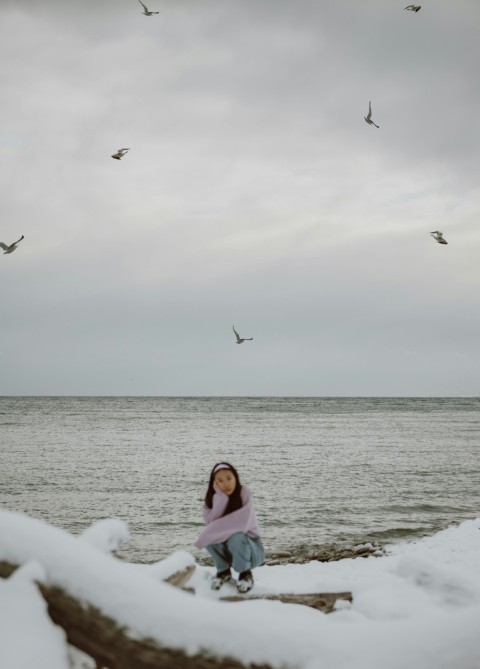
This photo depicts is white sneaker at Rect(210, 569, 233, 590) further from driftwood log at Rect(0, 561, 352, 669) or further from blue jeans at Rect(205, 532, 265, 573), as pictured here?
driftwood log at Rect(0, 561, 352, 669)

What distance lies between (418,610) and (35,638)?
12.0ft

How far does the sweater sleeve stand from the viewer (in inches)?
229

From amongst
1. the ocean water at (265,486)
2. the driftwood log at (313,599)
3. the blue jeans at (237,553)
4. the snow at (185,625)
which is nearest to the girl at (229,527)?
the blue jeans at (237,553)

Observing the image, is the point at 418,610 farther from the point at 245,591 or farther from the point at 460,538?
the point at 460,538

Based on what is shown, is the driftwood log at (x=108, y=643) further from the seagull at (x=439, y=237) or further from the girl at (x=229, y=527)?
the seagull at (x=439, y=237)

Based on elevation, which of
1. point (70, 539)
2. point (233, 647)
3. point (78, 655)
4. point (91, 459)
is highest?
point (70, 539)

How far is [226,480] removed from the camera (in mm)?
5754

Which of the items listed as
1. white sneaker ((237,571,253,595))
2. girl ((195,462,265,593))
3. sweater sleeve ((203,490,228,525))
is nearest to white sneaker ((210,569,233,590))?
girl ((195,462,265,593))

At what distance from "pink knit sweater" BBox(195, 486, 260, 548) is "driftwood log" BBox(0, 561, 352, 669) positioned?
10.3ft

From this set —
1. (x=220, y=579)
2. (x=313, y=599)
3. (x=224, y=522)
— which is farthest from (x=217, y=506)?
(x=313, y=599)

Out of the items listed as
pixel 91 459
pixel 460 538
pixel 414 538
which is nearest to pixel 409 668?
pixel 460 538

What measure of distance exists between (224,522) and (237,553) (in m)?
0.33

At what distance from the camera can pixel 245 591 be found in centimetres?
542

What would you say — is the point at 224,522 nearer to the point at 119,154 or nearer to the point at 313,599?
the point at 313,599
